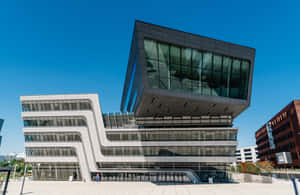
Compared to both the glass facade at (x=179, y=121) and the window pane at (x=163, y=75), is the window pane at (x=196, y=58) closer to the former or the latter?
the window pane at (x=163, y=75)

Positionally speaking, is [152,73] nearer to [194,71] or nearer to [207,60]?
[194,71]

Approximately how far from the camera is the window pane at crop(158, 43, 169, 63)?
23844 millimetres

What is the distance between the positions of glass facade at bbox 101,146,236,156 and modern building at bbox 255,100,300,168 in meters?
24.2

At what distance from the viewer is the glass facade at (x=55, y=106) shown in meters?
43.3

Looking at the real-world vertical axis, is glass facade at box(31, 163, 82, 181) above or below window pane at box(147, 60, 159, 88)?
below

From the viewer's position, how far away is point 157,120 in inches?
1542

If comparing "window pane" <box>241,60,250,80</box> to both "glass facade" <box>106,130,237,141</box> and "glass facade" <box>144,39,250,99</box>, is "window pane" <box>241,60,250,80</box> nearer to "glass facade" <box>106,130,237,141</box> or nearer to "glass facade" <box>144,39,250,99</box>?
"glass facade" <box>144,39,250,99</box>

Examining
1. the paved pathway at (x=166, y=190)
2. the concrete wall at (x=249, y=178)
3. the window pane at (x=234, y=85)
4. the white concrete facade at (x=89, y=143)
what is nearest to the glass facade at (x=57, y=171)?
the white concrete facade at (x=89, y=143)

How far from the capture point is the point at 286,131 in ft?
249

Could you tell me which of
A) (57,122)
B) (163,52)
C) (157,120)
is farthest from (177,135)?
(57,122)

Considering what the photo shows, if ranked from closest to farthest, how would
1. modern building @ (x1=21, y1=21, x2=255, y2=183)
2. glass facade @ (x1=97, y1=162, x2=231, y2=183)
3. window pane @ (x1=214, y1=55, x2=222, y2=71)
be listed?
modern building @ (x1=21, y1=21, x2=255, y2=183), window pane @ (x1=214, y1=55, x2=222, y2=71), glass facade @ (x1=97, y1=162, x2=231, y2=183)

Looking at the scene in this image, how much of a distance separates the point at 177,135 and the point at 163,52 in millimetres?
20577

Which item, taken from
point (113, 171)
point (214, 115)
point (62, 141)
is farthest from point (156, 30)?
point (62, 141)

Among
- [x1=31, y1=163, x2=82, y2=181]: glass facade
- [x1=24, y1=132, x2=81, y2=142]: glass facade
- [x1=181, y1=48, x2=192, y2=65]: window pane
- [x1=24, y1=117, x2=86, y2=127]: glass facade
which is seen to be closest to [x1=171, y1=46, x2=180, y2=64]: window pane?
[x1=181, y1=48, x2=192, y2=65]: window pane
